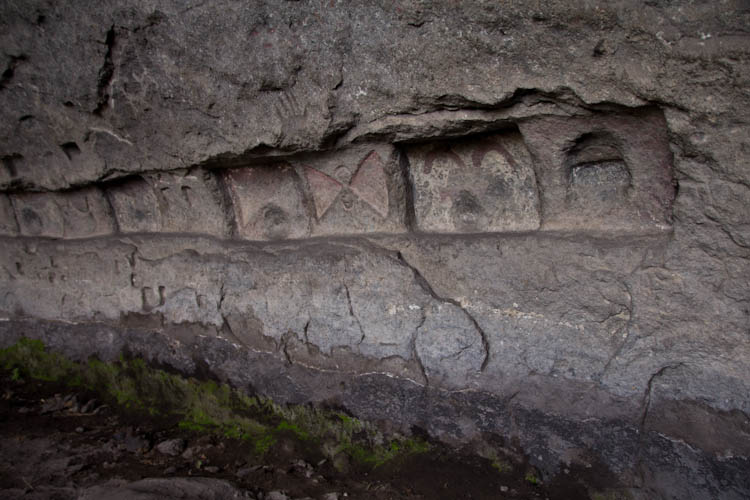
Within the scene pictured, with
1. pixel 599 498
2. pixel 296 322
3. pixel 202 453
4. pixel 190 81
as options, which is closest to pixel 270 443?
pixel 202 453

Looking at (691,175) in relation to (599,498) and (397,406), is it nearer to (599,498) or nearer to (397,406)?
(599,498)

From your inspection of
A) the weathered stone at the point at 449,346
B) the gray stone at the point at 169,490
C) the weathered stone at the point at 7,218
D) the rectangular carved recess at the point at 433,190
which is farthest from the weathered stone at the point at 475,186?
the weathered stone at the point at 7,218

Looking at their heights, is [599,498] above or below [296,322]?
below

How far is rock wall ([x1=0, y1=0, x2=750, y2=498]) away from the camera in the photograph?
146 centimetres

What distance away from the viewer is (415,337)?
203 cm

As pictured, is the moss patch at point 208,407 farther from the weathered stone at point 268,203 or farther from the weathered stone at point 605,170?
the weathered stone at point 605,170

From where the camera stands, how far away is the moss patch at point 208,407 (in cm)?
218

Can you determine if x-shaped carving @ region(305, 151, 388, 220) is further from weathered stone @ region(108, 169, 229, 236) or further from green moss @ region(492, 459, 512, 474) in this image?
green moss @ region(492, 459, 512, 474)

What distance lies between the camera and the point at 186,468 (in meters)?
2.21

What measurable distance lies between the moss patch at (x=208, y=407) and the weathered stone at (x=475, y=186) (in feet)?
2.95

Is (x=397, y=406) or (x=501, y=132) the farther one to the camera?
Result: (x=397, y=406)

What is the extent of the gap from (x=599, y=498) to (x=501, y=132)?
4.23 feet

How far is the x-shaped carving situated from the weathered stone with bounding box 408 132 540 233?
0.43ft

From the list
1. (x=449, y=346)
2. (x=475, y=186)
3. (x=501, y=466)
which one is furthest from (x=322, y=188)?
(x=501, y=466)
